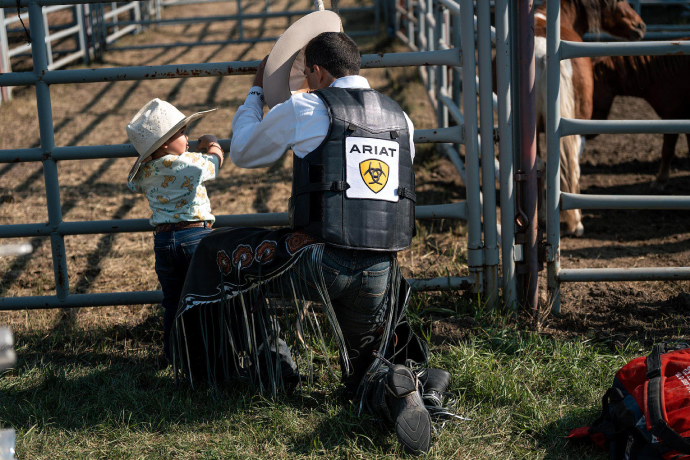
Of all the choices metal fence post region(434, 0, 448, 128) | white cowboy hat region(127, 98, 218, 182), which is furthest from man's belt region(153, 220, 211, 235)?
metal fence post region(434, 0, 448, 128)

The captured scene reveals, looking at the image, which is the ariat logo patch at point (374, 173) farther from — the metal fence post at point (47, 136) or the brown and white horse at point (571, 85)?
the brown and white horse at point (571, 85)

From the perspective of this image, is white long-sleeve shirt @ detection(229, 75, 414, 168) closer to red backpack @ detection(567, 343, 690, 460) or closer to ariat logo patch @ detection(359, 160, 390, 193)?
ariat logo patch @ detection(359, 160, 390, 193)

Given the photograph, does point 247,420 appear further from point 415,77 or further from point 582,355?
point 415,77

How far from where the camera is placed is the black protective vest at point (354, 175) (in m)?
2.16

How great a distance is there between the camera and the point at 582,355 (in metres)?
2.73

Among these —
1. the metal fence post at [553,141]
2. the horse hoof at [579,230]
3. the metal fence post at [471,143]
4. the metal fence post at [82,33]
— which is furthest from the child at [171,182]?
the metal fence post at [82,33]

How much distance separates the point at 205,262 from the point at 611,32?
168 inches

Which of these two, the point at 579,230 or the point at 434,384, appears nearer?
the point at 434,384

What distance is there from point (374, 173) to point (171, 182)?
831 mm

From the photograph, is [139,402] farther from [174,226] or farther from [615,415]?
[615,415]

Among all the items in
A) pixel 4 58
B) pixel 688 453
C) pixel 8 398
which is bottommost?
pixel 8 398

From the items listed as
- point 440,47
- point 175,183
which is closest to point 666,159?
point 440,47

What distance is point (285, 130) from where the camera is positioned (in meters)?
2.17

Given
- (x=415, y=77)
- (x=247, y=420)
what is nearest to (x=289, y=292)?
(x=247, y=420)
